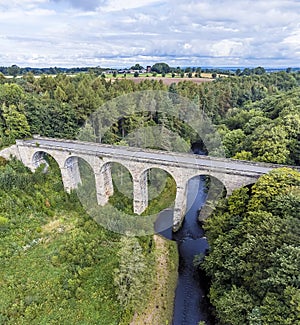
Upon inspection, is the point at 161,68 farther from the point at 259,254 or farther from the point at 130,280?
the point at 259,254

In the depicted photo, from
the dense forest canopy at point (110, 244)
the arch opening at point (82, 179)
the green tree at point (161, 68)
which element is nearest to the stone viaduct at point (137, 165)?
the arch opening at point (82, 179)

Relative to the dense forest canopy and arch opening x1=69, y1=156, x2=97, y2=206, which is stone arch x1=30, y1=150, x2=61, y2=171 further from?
arch opening x1=69, y1=156, x2=97, y2=206

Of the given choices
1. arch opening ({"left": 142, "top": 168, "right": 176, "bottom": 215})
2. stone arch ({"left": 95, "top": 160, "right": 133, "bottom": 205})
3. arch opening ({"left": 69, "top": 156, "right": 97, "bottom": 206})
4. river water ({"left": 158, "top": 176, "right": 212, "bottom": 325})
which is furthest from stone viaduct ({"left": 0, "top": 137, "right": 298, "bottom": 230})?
arch opening ({"left": 142, "top": 168, "right": 176, "bottom": 215})

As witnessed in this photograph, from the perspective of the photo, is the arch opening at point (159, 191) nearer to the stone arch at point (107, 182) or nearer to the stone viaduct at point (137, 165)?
the stone viaduct at point (137, 165)

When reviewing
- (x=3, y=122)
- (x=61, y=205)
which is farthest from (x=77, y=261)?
(x=3, y=122)

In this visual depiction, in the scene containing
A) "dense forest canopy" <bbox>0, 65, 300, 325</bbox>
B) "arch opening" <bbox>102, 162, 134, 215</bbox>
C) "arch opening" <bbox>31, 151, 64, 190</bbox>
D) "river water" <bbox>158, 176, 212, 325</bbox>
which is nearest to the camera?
"dense forest canopy" <bbox>0, 65, 300, 325</bbox>

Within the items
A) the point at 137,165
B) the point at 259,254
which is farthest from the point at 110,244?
the point at 259,254

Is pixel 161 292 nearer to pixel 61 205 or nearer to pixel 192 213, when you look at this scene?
pixel 192 213
